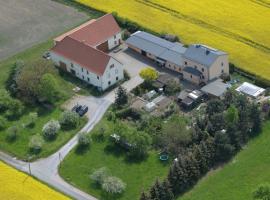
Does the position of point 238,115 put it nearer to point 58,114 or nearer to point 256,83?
point 256,83

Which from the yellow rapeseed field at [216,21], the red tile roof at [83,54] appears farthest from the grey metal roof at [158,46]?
the red tile roof at [83,54]

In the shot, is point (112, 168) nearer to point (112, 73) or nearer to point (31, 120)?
point (31, 120)

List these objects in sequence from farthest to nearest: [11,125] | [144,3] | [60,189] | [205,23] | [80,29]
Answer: [144,3], [205,23], [80,29], [11,125], [60,189]

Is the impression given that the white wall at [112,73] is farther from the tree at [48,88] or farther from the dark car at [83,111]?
the tree at [48,88]

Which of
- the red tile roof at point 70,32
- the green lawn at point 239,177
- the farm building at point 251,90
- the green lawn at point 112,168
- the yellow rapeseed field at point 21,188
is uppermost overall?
the red tile roof at point 70,32

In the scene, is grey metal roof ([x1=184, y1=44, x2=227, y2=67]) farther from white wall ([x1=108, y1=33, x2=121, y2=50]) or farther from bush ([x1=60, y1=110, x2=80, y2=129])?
bush ([x1=60, y1=110, x2=80, y2=129])

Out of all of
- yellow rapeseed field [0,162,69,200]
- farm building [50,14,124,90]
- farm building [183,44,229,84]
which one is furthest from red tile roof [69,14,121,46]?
yellow rapeseed field [0,162,69,200]

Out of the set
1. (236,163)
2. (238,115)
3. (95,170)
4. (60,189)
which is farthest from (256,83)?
(60,189)
